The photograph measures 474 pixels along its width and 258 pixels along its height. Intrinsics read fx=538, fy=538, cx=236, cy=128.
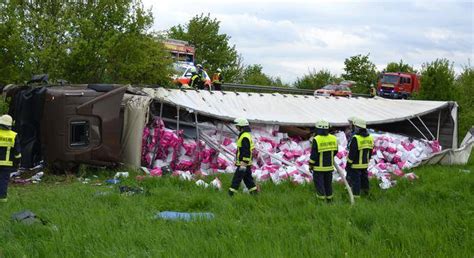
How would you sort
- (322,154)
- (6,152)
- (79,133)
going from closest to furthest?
(6,152)
(322,154)
(79,133)

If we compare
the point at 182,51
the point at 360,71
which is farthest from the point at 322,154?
the point at 360,71

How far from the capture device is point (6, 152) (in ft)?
28.1

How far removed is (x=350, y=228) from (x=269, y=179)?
4021 mm

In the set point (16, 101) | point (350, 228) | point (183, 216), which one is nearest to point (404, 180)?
point (350, 228)

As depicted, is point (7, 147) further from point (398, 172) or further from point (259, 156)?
point (398, 172)

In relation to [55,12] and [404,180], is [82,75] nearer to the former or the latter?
[55,12]

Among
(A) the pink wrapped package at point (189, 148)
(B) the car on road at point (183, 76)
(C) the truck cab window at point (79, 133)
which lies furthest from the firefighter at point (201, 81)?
(C) the truck cab window at point (79, 133)

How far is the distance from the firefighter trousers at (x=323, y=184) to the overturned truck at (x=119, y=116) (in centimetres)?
399

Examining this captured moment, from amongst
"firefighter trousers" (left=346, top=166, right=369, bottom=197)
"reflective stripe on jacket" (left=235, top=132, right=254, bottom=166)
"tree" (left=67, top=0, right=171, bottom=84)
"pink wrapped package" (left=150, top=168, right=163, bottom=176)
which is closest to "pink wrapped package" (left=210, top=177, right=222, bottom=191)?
"reflective stripe on jacket" (left=235, top=132, right=254, bottom=166)

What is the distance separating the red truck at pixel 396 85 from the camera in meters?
37.5

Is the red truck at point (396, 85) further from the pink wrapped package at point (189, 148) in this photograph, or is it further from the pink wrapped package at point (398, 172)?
the pink wrapped package at point (189, 148)

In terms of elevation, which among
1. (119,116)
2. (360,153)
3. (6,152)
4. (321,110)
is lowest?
(6,152)

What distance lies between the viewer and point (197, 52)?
4078cm

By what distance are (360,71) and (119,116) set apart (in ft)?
126
